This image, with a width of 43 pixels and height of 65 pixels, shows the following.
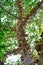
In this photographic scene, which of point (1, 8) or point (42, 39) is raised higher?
point (1, 8)

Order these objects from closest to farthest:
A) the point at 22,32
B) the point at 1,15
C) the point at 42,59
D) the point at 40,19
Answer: the point at 42,59, the point at 22,32, the point at 1,15, the point at 40,19

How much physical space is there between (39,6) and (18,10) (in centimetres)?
23

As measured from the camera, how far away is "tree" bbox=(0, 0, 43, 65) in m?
1.95

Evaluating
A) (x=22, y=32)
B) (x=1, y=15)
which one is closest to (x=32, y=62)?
(x=22, y=32)

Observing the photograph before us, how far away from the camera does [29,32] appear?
7.59 feet

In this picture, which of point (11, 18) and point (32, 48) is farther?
point (11, 18)

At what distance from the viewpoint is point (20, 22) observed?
194 centimetres

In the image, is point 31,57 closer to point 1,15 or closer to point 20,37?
point 20,37

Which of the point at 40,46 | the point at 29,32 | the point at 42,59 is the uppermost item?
the point at 29,32

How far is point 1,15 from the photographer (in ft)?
7.06

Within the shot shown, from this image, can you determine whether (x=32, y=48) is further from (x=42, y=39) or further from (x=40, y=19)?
(x=40, y=19)

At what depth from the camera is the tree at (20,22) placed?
76.8 inches

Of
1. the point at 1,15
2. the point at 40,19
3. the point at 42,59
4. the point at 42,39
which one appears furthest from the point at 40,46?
the point at 1,15

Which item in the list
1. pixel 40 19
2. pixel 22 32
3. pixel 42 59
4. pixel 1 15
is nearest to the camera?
pixel 42 59
